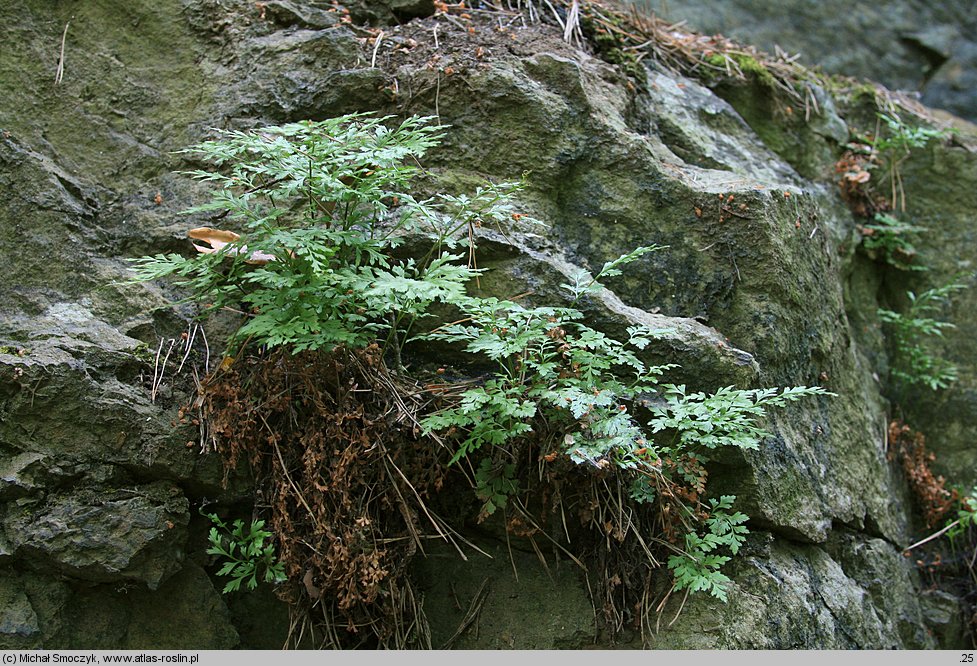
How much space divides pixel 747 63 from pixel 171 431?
3.90 m

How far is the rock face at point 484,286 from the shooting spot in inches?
128

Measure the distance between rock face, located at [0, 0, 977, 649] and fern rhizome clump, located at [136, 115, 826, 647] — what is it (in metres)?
0.20

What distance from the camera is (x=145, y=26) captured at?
4.38 metres

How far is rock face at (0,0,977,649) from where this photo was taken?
324 cm

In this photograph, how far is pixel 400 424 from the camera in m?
3.38

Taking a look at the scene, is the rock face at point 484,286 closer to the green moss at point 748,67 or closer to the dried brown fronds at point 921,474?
the dried brown fronds at point 921,474

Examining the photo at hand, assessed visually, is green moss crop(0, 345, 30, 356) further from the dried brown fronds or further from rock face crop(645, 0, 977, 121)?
rock face crop(645, 0, 977, 121)

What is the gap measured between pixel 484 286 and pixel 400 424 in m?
0.75

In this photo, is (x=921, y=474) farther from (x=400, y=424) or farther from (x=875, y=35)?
(x=875, y=35)

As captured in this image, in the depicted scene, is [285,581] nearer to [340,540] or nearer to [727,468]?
[340,540]

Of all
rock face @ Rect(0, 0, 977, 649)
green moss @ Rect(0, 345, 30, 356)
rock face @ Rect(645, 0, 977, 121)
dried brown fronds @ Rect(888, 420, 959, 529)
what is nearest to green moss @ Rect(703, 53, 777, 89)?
rock face @ Rect(0, 0, 977, 649)

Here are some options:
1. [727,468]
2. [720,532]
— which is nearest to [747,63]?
[727,468]

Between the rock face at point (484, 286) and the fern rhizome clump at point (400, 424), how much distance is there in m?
0.20

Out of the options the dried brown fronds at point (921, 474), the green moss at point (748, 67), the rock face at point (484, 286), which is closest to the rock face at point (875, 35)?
the green moss at point (748, 67)
